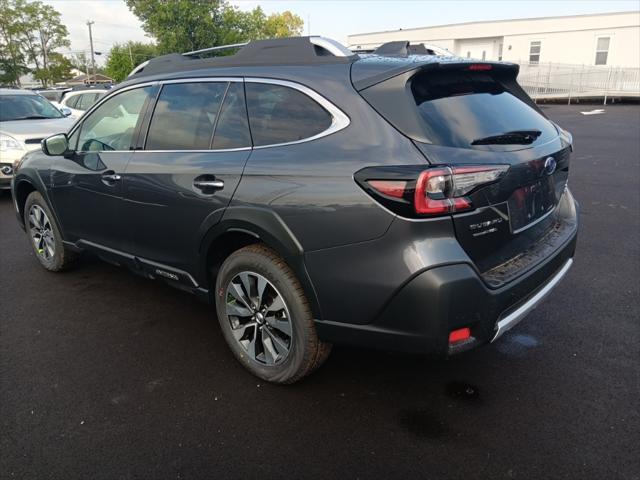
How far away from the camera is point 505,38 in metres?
30.0

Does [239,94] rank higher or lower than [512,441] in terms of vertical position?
higher

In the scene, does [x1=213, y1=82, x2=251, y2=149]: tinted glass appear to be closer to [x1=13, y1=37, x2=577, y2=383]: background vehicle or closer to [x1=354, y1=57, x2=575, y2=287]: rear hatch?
[x1=13, y1=37, x2=577, y2=383]: background vehicle

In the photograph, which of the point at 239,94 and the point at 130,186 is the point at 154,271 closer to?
the point at 130,186

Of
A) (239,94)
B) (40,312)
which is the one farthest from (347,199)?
(40,312)

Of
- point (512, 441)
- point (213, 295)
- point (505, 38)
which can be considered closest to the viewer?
point (512, 441)

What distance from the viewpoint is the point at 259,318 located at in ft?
9.55

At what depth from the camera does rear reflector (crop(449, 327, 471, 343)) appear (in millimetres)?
2268

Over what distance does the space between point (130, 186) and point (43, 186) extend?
1486 millimetres

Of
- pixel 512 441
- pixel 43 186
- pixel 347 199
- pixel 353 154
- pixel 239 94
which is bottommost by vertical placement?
pixel 512 441

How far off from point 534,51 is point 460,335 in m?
31.5

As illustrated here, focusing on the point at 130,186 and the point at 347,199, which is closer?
the point at 347,199

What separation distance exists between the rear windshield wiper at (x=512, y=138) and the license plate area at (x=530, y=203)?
0.75 feet

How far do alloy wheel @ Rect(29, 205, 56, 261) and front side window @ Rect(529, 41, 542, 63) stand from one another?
1189 inches

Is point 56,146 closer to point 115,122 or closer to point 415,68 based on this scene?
point 115,122
